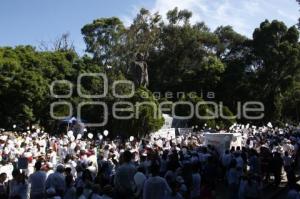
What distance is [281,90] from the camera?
55.1 m

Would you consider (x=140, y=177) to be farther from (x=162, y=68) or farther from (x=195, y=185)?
(x=162, y=68)

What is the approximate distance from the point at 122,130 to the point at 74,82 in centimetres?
1049

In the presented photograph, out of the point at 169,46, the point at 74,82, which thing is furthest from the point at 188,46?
the point at 74,82

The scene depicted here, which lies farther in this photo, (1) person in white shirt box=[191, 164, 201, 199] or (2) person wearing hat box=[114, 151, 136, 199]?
(1) person in white shirt box=[191, 164, 201, 199]

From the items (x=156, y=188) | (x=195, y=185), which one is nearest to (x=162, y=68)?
(x=195, y=185)

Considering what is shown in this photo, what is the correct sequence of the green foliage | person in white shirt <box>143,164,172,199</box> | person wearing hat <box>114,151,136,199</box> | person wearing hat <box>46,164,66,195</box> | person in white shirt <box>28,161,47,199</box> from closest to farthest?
person in white shirt <box>143,164,172,199</box> < person wearing hat <box>114,151,136,199</box> < person wearing hat <box>46,164,66,195</box> < person in white shirt <box>28,161,47,199</box> < the green foliage

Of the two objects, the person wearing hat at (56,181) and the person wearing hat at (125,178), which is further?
the person wearing hat at (56,181)

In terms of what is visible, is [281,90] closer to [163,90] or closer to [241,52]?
[241,52]

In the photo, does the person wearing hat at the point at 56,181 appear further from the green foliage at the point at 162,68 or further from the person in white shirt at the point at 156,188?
the green foliage at the point at 162,68

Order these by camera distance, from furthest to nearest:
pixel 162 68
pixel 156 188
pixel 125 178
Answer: pixel 162 68 < pixel 125 178 < pixel 156 188

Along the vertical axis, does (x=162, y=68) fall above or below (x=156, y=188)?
above

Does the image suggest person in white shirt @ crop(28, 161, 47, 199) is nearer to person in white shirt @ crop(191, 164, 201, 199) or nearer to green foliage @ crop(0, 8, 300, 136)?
person in white shirt @ crop(191, 164, 201, 199)

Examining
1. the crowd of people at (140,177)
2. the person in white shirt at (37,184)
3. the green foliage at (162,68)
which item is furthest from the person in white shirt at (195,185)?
the green foliage at (162,68)

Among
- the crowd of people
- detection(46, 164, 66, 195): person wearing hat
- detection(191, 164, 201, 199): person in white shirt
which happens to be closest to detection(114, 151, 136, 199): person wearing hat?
the crowd of people
